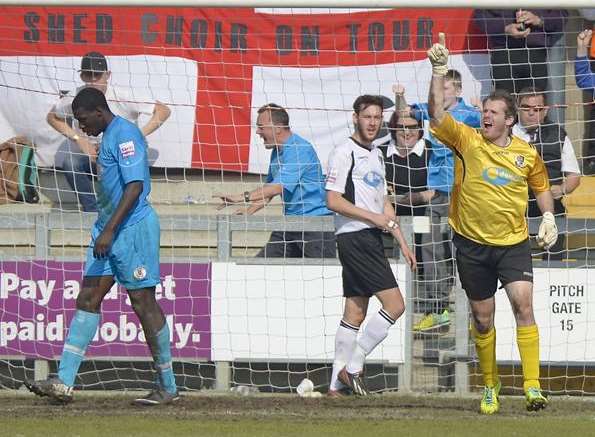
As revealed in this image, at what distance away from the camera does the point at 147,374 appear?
35.1 feet

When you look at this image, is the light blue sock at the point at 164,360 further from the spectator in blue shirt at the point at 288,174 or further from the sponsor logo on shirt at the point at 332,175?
the spectator in blue shirt at the point at 288,174

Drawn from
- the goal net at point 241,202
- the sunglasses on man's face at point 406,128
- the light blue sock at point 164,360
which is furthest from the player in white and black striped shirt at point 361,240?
the sunglasses on man's face at point 406,128

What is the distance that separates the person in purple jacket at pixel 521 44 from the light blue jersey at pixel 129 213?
13.3 feet

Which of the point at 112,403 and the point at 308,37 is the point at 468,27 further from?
the point at 112,403

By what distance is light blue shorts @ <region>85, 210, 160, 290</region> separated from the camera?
339 inches

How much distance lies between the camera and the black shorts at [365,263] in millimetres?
9477

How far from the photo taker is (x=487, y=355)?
28.2ft

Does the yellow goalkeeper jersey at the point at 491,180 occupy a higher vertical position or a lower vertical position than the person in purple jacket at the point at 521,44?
lower

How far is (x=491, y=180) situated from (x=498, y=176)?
51 millimetres

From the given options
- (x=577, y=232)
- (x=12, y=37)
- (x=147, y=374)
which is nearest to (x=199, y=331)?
(x=147, y=374)

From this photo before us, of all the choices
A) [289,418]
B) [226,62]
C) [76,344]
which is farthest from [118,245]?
[226,62]

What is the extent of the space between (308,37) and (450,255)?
2947 mm

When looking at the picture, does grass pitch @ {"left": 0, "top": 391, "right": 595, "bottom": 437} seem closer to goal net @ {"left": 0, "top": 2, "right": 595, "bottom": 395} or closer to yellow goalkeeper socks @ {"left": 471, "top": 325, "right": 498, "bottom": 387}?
yellow goalkeeper socks @ {"left": 471, "top": 325, "right": 498, "bottom": 387}

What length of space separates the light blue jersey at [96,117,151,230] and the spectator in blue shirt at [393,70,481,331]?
297 cm
